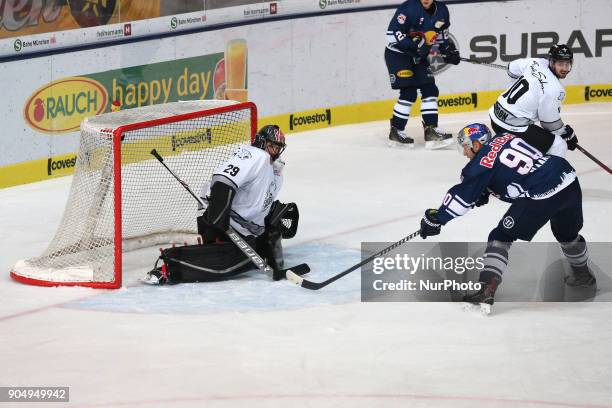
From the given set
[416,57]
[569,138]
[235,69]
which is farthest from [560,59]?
[235,69]

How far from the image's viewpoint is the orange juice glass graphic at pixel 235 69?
9984mm

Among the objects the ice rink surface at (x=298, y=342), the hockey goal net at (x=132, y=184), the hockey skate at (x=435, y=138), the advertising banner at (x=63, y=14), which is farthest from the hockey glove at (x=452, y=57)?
the hockey goal net at (x=132, y=184)

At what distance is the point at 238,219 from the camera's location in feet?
21.3

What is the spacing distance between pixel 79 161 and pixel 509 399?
2.81 m

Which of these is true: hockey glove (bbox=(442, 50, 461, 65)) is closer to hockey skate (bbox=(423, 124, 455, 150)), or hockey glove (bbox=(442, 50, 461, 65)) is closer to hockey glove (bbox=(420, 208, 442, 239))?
hockey skate (bbox=(423, 124, 455, 150))

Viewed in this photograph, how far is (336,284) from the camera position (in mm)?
6410

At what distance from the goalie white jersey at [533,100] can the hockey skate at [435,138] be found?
2332mm

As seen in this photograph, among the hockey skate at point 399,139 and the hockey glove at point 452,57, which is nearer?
the hockey glove at point 452,57

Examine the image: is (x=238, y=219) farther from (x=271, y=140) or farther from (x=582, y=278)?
(x=582, y=278)

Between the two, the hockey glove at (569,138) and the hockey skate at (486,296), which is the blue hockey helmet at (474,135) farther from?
the hockey glove at (569,138)

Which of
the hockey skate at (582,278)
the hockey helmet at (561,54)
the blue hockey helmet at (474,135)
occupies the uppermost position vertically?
the hockey helmet at (561,54)

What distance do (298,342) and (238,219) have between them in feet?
3.87

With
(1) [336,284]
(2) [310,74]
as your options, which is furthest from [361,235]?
(2) [310,74]

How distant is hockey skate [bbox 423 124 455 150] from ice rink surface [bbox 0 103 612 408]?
250 centimetres
